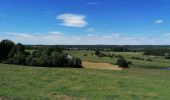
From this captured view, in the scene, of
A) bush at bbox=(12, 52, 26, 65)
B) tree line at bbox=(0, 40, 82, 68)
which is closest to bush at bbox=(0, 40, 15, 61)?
tree line at bbox=(0, 40, 82, 68)

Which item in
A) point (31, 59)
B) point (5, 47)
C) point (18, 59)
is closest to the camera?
point (18, 59)

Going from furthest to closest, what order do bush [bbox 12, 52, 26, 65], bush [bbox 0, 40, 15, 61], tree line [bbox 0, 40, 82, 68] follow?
bush [bbox 0, 40, 15, 61]
tree line [bbox 0, 40, 82, 68]
bush [bbox 12, 52, 26, 65]

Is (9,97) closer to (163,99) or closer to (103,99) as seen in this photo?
(103,99)

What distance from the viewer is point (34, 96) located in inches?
531

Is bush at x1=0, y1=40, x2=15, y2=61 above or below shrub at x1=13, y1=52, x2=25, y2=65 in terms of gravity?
above

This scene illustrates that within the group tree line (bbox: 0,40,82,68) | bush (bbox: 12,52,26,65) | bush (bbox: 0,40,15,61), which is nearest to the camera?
bush (bbox: 12,52,26,65)

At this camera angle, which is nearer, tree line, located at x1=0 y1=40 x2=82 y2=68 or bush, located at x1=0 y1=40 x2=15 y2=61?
tree line, located at x1=0 y1=40 x2=82 y2=68

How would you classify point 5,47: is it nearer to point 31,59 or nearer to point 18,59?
point 18,59

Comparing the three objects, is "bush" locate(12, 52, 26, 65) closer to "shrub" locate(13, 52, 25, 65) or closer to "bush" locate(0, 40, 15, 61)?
"shrub" locate(13, 52, 25, 65)

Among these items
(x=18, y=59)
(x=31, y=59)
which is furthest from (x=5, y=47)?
(x=31, y=59)

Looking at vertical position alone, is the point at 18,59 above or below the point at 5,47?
below

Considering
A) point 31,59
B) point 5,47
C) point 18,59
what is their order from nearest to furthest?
point 18,59 < point 31,59 < point 5,47

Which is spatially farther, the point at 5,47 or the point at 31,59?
the point at 5,47

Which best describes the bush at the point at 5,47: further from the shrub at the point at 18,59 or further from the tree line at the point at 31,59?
the shrub at the point at 18,59
